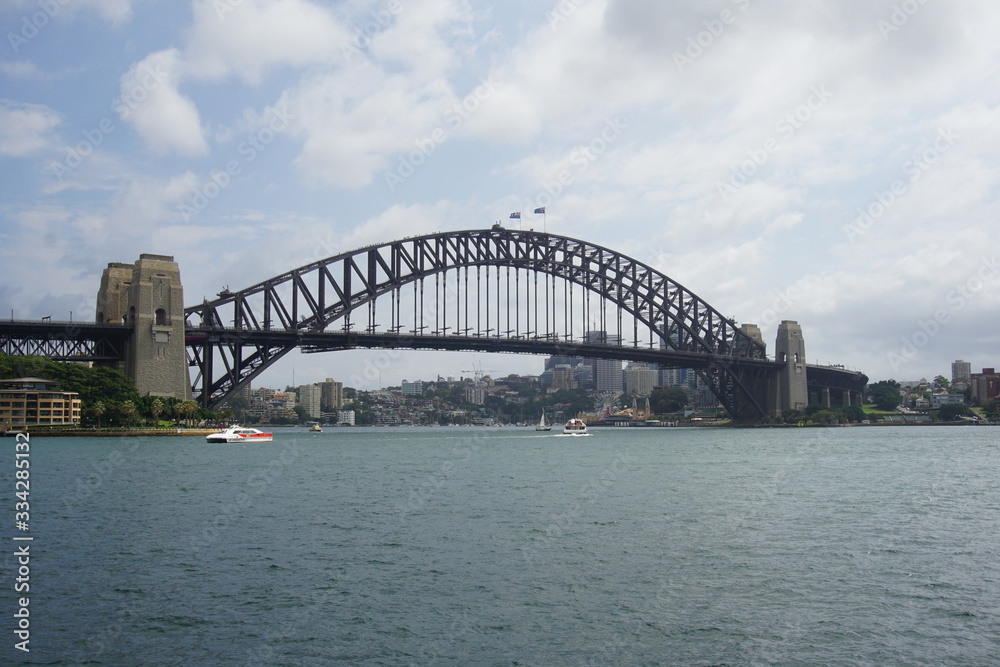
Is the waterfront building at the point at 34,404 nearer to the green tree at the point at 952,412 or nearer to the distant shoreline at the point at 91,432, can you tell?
the distant shoreline at the point at 91,432

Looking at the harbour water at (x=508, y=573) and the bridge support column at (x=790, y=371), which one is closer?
the harbour water at (x=508, y=573)

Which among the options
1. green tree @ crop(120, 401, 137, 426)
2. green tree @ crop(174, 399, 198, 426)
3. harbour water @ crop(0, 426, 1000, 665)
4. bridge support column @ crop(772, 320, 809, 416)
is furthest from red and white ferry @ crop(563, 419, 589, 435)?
harbour water @ crop(0, 426, 1000, 665)

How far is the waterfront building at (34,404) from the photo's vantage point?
2667 inches

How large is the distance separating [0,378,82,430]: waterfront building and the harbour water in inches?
1391

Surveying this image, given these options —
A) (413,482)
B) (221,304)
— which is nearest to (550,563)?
(413,482)

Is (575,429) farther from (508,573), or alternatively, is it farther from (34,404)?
(508,573)

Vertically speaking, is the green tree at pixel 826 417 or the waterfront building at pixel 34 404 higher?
the waterfront building at pixel 34 404

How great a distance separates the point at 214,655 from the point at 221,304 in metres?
70.1

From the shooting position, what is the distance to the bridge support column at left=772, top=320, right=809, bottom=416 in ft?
399

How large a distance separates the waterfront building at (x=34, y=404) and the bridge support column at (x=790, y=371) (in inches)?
3341

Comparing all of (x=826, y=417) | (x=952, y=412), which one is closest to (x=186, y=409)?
(x=826, y=417)

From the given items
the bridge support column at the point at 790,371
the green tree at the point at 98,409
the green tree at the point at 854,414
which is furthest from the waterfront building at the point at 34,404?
the green tree at the point at 854,414

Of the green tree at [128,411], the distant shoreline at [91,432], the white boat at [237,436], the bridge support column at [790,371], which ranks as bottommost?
the white boat at [237,436]

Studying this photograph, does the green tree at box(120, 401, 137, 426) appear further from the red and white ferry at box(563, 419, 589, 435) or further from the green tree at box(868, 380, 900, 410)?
the green tree at box(868, 380, 900, 410)
